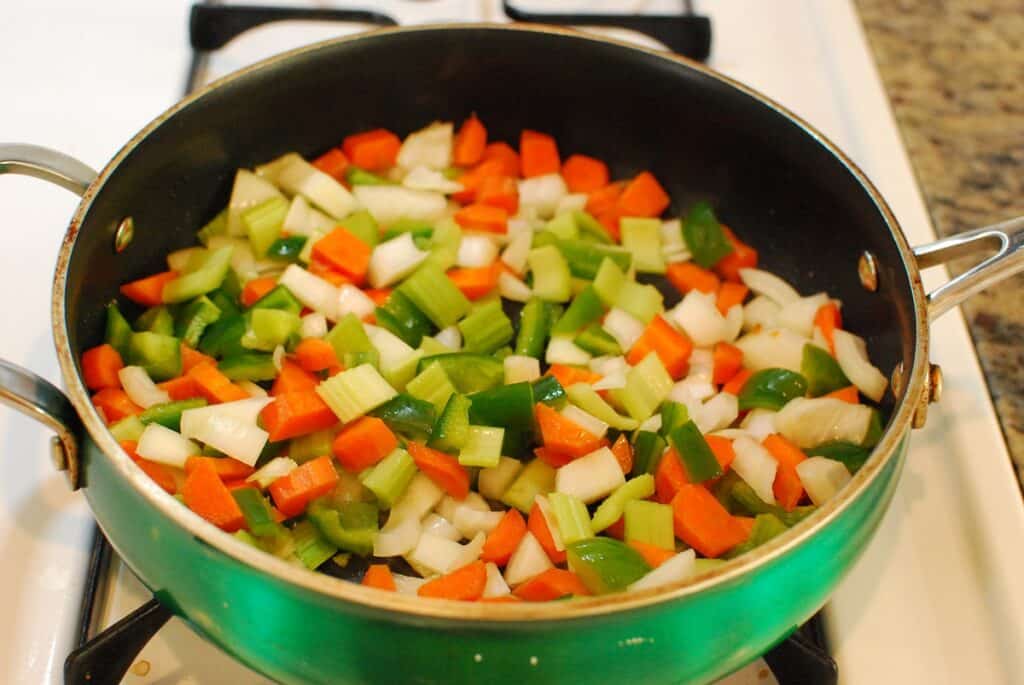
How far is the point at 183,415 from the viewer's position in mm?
958

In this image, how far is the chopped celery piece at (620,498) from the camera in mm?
938

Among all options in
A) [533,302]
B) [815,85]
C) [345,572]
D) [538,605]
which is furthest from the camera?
[815,85]

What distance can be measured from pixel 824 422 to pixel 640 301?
25 centimetres

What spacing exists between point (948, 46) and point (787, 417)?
876 millimetres

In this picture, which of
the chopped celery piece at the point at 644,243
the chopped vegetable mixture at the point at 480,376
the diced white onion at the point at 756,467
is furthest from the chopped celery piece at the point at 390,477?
the chopped celery piece at the point at 644,243

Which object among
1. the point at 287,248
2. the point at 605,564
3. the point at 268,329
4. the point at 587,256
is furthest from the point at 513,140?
the point at 605,564

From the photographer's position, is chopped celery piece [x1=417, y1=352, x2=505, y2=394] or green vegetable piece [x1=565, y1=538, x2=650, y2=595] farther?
chopped celery piece [x1=417, y1=352, x2=505, y2=394]

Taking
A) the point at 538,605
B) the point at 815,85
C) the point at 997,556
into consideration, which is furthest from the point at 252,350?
the point at 815,85

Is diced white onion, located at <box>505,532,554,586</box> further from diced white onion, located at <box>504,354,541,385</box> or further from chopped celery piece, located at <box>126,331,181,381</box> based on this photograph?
chopped celery piece, located at <box>126,331,181,381</box>

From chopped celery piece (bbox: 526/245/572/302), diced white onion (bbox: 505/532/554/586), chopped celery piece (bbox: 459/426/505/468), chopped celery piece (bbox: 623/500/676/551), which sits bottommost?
diced white onion (bbox: 505/532/554/586)

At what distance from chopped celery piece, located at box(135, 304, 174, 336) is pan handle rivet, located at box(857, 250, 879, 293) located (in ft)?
2.43

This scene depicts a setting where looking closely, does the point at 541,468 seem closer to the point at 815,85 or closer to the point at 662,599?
the point at 662,599

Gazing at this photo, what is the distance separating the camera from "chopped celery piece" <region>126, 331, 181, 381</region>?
3.40 feet

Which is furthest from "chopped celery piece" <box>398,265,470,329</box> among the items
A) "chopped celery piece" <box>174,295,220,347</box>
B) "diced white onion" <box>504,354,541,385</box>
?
"chopped celery piece" <box>174,295,220,347</box>
